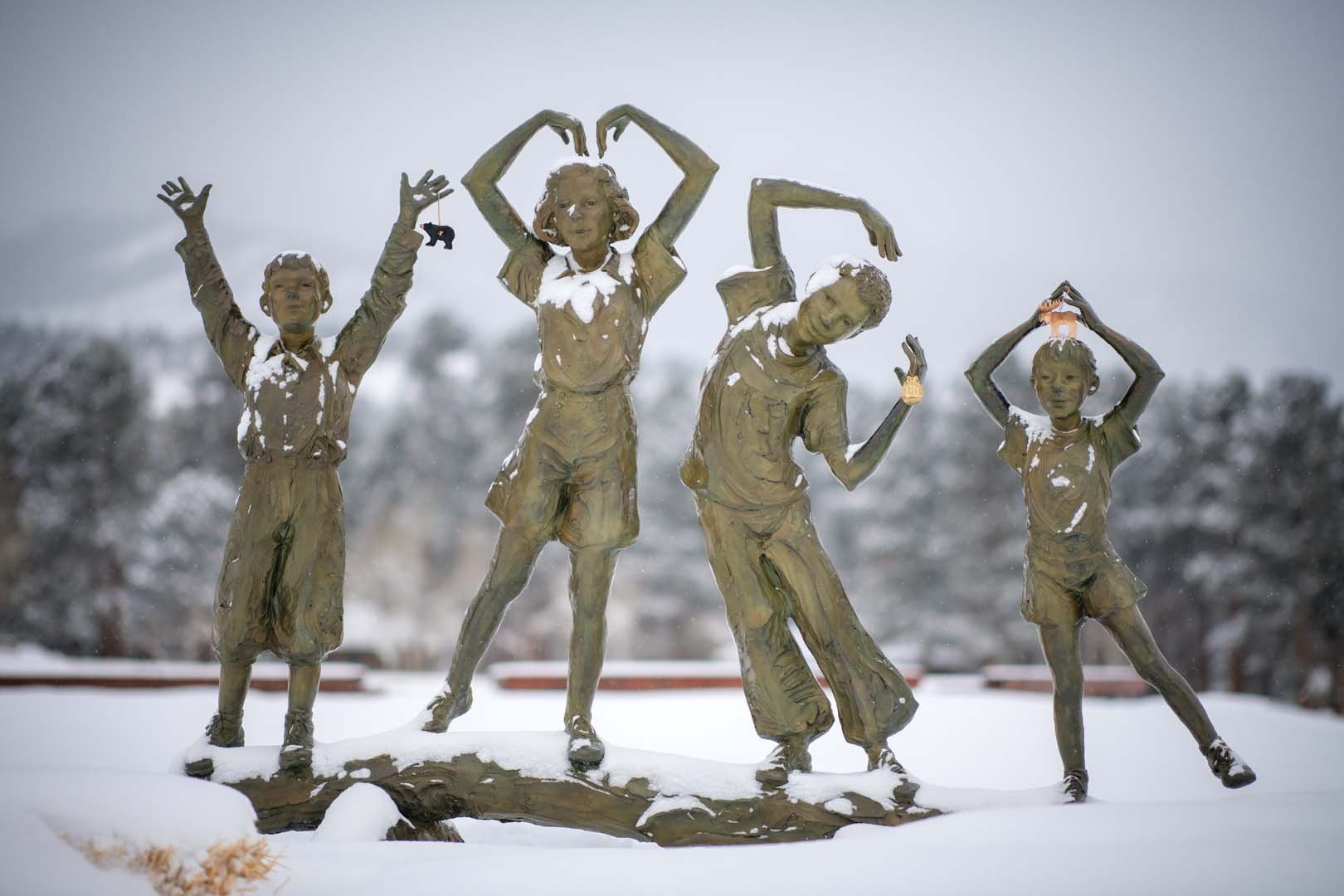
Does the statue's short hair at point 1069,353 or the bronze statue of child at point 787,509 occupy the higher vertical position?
the statue's short hair at point 1069,353

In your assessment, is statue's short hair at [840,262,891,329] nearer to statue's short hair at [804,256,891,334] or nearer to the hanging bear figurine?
statue's short hair at [804,256,891,334]

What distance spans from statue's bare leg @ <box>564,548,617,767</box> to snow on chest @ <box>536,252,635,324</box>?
99 cm

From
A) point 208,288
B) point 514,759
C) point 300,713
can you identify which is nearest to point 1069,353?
point 514,759

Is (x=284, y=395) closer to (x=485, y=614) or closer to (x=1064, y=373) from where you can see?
(x=485, y=614)

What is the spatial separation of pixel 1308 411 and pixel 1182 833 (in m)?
13.7

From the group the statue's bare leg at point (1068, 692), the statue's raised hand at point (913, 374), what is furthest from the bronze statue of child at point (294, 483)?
the statue's bare leg at point (1068, 692)

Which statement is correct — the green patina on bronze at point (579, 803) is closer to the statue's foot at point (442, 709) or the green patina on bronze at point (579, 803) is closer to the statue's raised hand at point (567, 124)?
the statue's foot at point (442, 709)

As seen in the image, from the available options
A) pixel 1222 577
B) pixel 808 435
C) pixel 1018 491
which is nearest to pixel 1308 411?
pixel 1222 577

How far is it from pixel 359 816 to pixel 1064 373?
3245 mm

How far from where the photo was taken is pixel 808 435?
15.7ft

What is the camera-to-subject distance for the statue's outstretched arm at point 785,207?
4754 mm

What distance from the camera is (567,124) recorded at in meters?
4.87

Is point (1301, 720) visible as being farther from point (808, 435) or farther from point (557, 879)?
point (557, 879)

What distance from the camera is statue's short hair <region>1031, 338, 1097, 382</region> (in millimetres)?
4707
